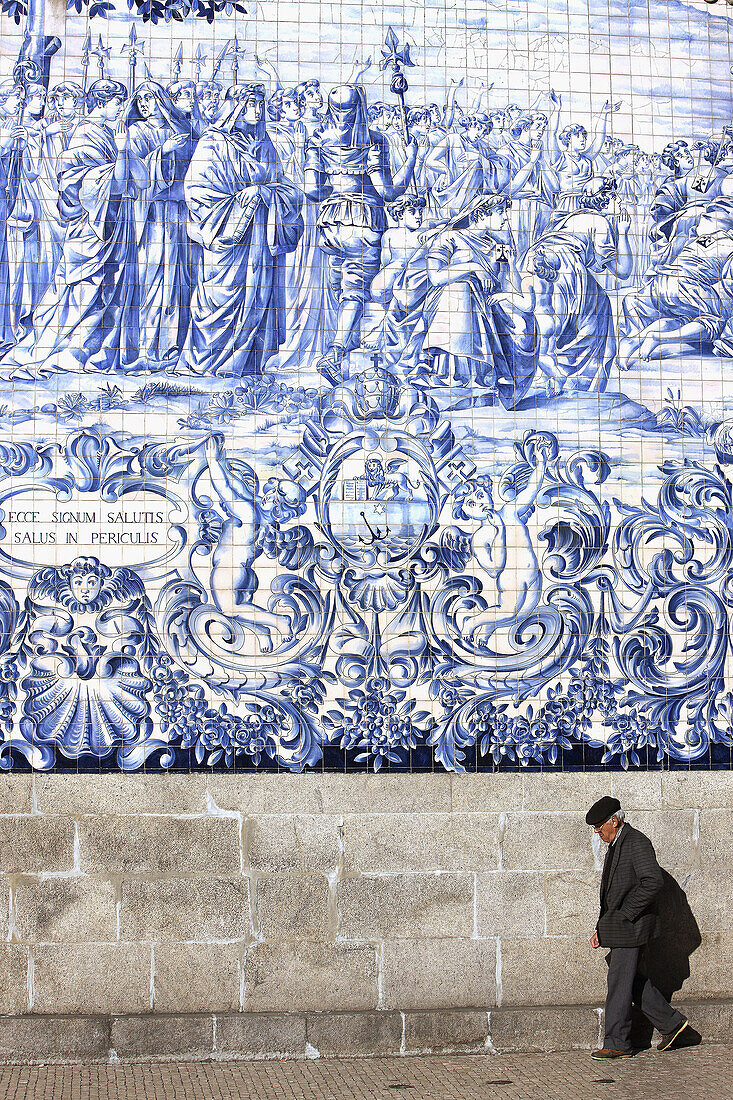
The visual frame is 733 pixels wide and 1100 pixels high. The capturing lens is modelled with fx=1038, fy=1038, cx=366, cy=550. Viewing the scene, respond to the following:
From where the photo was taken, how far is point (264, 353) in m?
5.13

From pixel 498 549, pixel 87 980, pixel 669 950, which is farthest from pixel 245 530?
pixel 669 950

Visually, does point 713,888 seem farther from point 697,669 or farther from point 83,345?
point 83,345

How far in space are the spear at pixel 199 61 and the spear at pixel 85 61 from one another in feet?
1.74

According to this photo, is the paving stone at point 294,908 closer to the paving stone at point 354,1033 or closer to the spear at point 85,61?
the paving stone at point 354,1033

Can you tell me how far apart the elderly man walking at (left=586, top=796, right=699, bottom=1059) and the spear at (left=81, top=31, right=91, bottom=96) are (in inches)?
171

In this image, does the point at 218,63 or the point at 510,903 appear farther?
the point at 218,63

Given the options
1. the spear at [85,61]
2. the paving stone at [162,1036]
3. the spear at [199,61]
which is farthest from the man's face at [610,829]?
the spear at [85,61]

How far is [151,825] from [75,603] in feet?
3.65

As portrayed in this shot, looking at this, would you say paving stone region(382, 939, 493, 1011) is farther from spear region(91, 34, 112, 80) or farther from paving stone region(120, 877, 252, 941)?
spear region(91, 34, 112, 80)

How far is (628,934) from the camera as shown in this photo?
15.9 feet

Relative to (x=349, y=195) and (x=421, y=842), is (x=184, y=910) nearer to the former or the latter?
(x=421, y=842)

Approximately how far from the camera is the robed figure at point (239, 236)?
512 centimetres

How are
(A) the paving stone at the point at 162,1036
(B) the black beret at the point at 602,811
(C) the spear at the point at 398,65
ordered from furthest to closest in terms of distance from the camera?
(C) the spear at the point at 398,65
(B) the black beret at the point at 602,811
(A) the paving stone at the point at 162,1036

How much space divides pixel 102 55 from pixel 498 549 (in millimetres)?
3156
